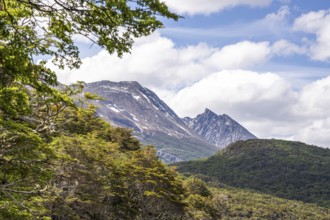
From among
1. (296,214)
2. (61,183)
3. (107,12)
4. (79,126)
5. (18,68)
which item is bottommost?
(61,183)

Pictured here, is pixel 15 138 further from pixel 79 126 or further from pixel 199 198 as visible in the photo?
pixel 199 198

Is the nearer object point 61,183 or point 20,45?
point 20,45

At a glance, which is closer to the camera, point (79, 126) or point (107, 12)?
point (107, 12)

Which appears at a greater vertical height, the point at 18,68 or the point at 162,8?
the point at 162,8

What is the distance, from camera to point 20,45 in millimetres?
10461

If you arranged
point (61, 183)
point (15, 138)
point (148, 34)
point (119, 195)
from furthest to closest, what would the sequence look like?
point (119, 195), point (61, 183), point (15, 138), point (148, 34)

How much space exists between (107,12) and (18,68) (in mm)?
3268

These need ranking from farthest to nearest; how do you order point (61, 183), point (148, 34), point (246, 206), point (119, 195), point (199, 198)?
point (246, 206) < point (199, 198) < point (119, 195) < point (61, 183) < point (148, 34)

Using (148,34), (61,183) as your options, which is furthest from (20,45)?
(61,183)

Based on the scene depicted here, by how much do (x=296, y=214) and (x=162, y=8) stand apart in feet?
669

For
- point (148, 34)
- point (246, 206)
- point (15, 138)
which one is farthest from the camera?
point (246, 206)

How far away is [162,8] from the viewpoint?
10516 millimetres

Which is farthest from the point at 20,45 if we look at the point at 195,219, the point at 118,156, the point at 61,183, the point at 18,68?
the point at 195,219

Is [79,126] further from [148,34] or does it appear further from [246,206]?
[246,206]
